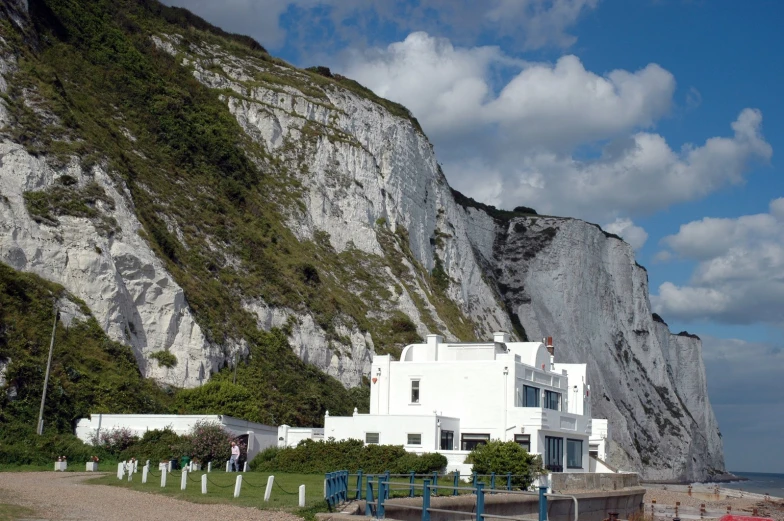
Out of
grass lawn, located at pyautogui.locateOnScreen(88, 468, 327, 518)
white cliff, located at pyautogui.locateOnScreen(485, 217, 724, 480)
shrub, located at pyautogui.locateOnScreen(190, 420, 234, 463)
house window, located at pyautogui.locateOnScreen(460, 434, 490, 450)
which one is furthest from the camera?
white cliff, located at pyautogui.locateOnScreen(485, 217, 724, 480)

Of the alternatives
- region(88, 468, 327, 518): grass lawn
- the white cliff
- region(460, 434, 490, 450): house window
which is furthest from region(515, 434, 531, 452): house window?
the white cliff

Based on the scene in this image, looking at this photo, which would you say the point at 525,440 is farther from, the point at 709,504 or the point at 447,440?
the point at 709,504

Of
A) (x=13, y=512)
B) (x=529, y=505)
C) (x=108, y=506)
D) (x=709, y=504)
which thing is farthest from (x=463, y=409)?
(x=709, y=504)

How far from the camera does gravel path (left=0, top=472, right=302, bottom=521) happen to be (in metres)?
19.5

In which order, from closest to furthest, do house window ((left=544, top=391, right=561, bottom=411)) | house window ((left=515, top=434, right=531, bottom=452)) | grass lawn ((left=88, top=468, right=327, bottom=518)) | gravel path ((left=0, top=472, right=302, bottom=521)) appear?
gravel path ((left=0, top=472, right=302, bottom=521)) < grass lawn ((left=88, top=468, right=327, bottom=518)) < house window ((left=515, top=434, right=531, bottom=452)) < house window ((left=544, top=391, right=561, bottom=411))

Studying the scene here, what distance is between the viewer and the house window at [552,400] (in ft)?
162

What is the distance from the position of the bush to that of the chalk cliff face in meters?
19.7

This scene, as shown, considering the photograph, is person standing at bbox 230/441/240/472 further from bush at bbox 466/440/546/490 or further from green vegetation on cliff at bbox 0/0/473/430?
bush at bbox 466/440/546/490

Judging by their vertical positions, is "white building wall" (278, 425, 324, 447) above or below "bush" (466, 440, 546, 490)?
above

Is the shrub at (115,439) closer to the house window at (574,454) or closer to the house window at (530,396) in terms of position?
the house window at (530,396)

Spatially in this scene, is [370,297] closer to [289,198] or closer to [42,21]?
[289,198]

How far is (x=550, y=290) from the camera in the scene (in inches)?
4387

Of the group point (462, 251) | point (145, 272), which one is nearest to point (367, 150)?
point (462, 251)

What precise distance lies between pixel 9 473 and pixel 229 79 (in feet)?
194
